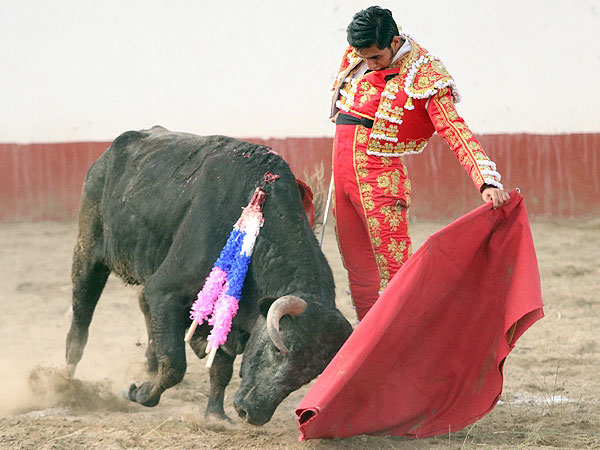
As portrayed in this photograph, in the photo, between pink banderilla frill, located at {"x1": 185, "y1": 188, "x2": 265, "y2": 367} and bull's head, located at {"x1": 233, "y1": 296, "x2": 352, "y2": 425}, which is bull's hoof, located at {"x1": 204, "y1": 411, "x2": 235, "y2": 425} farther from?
bull's head, located at {"x1": 233, "y1": 296, "x2": 352, "y2": 425}

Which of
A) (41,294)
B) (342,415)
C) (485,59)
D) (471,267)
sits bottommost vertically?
(41,294)

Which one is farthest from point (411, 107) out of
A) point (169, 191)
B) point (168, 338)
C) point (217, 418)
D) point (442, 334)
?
point (217, 418)

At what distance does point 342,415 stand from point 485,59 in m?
5.91

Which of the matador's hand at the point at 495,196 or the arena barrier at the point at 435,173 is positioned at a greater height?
the matador's hand at the point at 495,196

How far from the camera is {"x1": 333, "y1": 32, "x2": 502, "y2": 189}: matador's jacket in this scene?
10.7 feet

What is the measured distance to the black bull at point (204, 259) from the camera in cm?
309

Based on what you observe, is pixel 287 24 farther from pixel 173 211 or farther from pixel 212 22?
pixel 173 211

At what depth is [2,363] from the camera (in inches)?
180

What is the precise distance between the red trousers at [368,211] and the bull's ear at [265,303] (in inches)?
23.1

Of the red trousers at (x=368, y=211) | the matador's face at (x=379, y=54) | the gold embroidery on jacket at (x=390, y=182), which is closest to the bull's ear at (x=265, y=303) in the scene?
the red trousers at (x=368, y=211)

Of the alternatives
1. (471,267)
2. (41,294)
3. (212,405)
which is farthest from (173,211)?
(41,294)

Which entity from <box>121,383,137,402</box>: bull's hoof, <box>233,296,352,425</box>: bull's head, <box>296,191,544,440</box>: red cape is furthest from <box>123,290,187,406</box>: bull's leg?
<box>296,191,544,440</box>: red cape

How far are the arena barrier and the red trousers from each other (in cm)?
414

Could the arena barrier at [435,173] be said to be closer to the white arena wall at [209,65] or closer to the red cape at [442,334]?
the white arena wall at [209,65]
